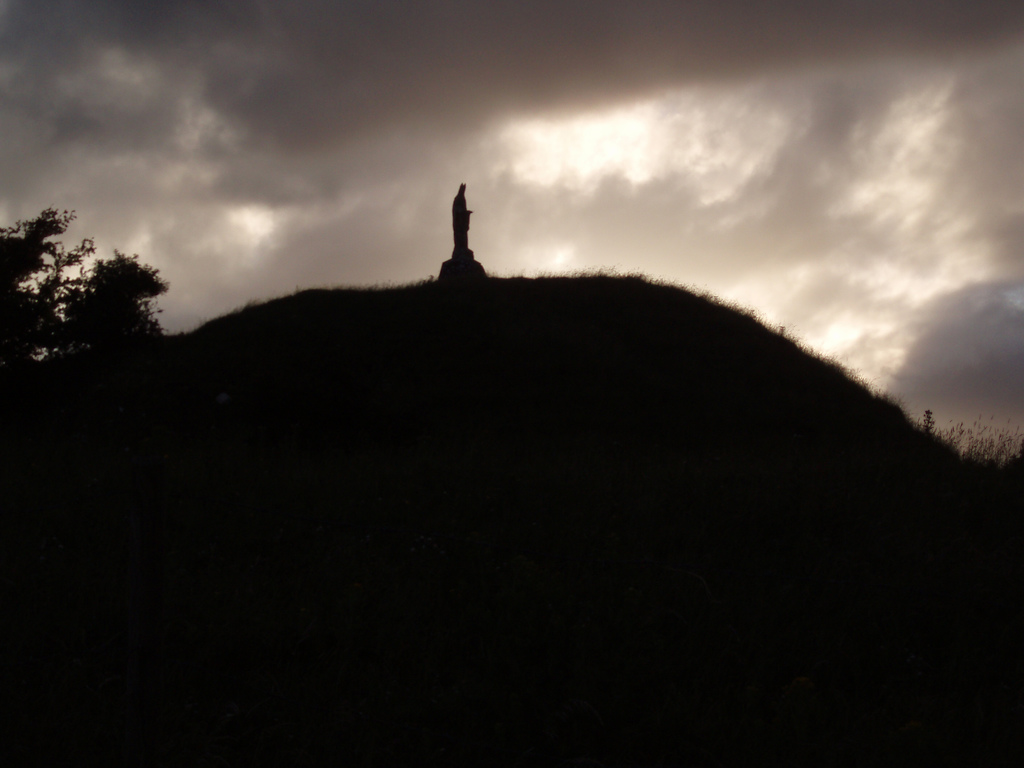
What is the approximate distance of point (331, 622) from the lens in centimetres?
577

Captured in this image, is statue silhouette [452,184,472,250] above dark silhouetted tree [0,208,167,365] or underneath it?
above

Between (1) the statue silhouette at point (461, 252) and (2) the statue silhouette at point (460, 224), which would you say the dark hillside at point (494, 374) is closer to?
(1) the statue silhouette at point (461, 252)

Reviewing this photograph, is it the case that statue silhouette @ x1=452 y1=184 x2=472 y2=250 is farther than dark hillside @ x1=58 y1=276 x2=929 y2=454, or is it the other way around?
statue silhouette @ x1=452 y1=184 x2=472 y2=250

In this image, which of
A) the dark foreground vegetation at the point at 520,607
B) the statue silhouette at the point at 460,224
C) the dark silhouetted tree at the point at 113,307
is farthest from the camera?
the statue silhouette at the point at 460,224

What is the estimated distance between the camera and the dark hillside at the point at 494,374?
16.4 metres

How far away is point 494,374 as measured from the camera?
18.9 metres

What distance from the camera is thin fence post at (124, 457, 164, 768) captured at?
3637 mm

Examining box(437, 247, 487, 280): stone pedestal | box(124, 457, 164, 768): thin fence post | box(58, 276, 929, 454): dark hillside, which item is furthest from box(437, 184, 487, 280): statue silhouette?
box(124, 457, 164, 768): thin fence post

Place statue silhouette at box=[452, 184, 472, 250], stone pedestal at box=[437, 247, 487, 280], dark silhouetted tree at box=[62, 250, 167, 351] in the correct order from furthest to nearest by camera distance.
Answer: statue silhouette at box=[452, 184, 472, 250] < stone pedestal at box=[437, 247, 487, 280] < dark silhouetted tree at box=[62, 250, 167, 351]

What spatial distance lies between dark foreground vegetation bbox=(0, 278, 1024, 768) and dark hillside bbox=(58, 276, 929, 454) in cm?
243

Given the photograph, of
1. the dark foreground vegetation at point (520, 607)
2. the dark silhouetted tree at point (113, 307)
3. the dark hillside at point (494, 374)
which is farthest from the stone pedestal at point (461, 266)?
the dark foreground vegetation at point (520, 607)

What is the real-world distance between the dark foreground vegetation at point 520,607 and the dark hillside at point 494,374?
2.43 meters

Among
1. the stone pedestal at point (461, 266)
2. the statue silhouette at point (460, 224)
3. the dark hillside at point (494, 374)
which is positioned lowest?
the dark hillside at point (494, 374)

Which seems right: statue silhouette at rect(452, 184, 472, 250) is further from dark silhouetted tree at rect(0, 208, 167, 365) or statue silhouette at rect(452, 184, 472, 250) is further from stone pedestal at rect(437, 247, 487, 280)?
dark silhouetted tree at rect(0, 208, 167, 365)
